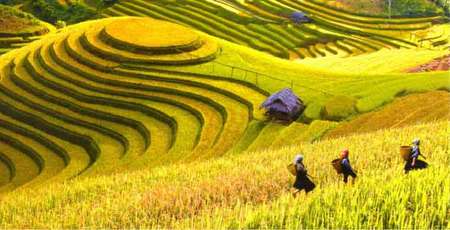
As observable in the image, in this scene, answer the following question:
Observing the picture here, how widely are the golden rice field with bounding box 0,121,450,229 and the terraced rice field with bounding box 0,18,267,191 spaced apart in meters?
12.8

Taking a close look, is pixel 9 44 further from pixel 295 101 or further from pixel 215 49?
pixel 295 101

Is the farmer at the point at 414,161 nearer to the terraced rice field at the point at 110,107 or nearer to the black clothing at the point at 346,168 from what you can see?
the black clothing at the point at 346,168

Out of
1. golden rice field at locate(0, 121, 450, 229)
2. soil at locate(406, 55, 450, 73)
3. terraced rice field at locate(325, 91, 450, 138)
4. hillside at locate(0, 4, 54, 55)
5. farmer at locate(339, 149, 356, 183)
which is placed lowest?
golden rice field at locate(0, 121, 450, 229)

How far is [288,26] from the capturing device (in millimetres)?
82500

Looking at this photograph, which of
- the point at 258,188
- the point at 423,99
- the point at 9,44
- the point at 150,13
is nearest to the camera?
the point at 258,188

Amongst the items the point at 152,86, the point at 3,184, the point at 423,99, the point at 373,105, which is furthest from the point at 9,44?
the point at 423,99

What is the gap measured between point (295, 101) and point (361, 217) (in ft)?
83.4

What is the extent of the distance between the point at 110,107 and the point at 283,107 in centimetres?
1233

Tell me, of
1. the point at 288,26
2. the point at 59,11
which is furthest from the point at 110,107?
the point at 59,11

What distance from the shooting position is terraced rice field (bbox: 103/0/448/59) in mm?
75812

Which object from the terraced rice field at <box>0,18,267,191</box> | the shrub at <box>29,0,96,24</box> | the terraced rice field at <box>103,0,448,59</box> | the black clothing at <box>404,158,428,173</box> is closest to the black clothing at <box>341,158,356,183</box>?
the black clothing at <box>404,158,428,173</box>

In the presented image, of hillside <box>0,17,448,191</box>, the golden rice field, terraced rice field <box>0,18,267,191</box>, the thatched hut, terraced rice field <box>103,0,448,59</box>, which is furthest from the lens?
the thatched hut

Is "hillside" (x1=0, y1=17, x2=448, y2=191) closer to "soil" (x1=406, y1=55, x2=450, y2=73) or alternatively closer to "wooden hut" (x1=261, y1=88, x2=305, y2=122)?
"wooden hut" (x1=261, y1=88, x2=305, y2=122)

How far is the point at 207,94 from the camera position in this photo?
122 feet
